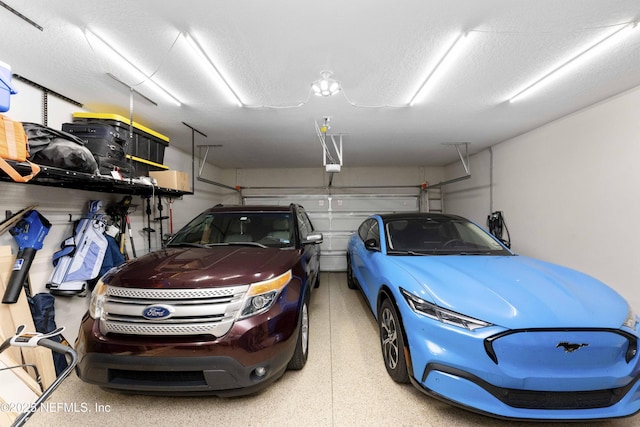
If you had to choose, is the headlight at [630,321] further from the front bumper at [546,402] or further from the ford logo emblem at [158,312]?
the ford logo emblem at [158,312]

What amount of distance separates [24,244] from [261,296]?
7.26ft

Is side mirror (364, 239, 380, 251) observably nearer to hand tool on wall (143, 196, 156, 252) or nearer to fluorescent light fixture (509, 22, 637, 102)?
fluorescent light fixture (509, 22, 637, 102)

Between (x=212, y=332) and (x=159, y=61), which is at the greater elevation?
(x=159, y=61)

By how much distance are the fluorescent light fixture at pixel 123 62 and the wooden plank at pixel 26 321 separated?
1934 mm

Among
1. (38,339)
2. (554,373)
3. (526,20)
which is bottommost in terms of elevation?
(554,373)

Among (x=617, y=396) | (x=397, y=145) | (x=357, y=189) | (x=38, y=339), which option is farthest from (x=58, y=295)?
(x=357, y=189)

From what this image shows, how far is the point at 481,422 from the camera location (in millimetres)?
1513

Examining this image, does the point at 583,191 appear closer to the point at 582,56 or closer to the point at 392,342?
the point at 582,56

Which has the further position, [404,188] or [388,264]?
[404,188]

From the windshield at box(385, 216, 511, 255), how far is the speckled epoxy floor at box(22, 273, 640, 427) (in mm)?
1234

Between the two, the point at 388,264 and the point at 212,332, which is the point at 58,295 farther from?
the point at 388,264

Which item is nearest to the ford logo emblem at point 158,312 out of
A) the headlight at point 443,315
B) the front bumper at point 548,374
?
the headlight at point 443,315

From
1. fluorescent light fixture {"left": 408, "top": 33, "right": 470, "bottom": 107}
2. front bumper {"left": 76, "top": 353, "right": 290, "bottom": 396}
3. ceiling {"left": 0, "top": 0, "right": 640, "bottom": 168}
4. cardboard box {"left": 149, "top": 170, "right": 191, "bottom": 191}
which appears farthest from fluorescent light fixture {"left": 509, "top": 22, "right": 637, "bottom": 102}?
cardboard box {"left": 149, "top": 170, "right": 191, "bottom": 191}

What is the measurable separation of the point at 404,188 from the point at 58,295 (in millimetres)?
6624
